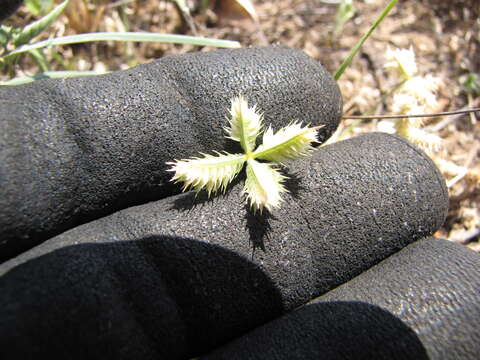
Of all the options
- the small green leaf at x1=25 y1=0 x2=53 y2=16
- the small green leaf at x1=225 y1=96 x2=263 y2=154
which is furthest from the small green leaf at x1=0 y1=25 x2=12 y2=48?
the small green leaf at x1=225 y1=96 x2=263 y2=154

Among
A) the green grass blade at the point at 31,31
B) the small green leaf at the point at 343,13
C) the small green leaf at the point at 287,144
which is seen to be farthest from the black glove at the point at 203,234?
the small green leaf at the point at 343,13

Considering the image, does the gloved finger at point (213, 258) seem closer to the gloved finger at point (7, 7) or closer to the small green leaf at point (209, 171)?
the small green leaf at point (209, 171)

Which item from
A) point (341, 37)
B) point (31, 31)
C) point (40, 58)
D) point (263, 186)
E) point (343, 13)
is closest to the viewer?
point (263, 186)

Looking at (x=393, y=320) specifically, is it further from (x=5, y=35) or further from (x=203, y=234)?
(x=5, y=35)

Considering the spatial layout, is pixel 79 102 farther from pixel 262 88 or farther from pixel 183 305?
pixel 183 305

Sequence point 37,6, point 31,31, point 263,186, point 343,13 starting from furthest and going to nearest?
point 343,13
point 37,6
point 31,31
point 263,186

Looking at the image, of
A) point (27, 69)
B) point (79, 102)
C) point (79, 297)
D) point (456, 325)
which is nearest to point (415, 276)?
point (456, 325)

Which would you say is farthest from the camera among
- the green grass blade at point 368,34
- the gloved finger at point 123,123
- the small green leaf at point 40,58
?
the small green leaf at point 40,58

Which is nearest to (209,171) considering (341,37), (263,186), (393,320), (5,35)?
(263,186)
